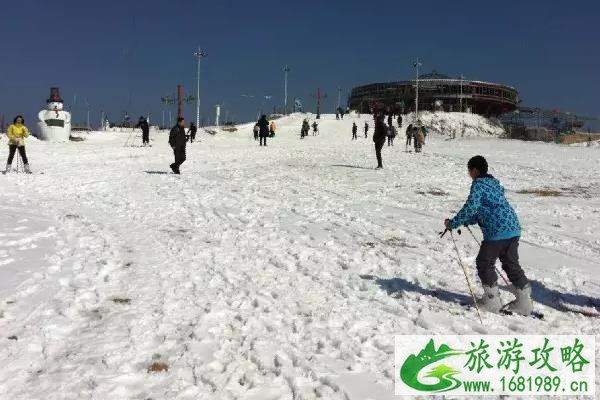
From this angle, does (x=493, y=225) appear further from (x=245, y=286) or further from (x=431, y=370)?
(x=245, y=286)

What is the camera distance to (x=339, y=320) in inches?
206

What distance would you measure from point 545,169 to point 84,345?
2070 cm

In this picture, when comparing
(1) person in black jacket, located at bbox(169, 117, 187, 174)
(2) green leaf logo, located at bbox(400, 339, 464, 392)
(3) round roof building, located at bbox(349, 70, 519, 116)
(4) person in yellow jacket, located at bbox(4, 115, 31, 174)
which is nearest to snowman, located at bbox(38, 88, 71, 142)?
(4) person in yellow jacket, located at bbox(4, 115, 31, 174)

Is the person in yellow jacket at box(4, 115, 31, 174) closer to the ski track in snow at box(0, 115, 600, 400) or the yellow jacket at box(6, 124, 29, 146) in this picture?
the yellow jacket at box(6, 124, 29, 146)

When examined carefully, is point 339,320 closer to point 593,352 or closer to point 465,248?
point 593,352

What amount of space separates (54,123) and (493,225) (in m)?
44.4

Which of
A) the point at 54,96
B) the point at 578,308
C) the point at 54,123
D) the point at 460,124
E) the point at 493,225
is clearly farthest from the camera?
the point at 460,124

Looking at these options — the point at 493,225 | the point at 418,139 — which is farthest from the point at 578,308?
the point at 418,139

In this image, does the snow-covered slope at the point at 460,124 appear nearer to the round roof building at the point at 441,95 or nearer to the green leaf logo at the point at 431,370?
the round roof building at the point at 441,95

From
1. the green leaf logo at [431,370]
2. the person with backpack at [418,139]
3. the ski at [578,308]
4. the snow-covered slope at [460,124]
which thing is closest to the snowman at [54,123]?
the person with backpack at [418,139]

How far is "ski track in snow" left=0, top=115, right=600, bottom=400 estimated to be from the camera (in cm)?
411

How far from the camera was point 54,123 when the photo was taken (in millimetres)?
42781

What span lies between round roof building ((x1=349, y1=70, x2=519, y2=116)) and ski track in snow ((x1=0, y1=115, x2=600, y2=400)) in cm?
9245

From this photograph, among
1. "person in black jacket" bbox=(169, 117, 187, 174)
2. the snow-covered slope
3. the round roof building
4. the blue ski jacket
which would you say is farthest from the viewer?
the round roof building
